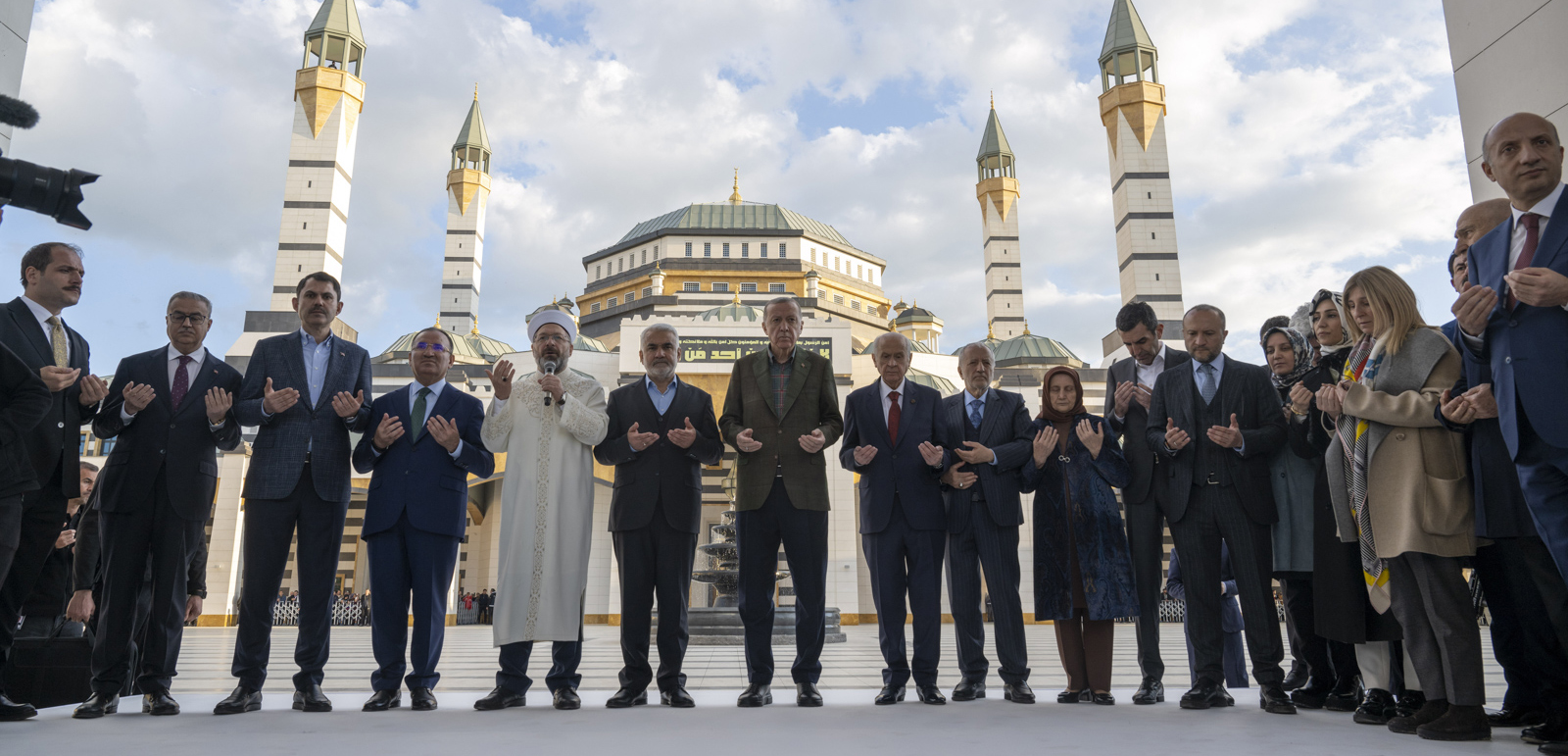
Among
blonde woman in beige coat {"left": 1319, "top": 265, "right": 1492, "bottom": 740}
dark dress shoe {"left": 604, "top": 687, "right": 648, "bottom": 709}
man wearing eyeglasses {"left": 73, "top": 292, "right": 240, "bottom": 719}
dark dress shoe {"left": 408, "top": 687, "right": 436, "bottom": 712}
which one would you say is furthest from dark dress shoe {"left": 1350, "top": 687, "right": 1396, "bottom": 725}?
man wearing eyeglasses {"left": 73, "top": 292, "right": 240, "bottom": 719}

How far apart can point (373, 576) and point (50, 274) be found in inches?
62.7

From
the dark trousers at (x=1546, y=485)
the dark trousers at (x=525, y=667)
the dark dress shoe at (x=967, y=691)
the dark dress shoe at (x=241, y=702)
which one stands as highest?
the dark trousers at (x=1546, y=485)

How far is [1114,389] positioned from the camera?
152 inches

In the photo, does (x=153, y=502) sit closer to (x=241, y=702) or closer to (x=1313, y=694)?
(x=241, y=702)

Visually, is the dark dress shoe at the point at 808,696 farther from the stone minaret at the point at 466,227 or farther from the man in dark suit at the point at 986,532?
the stone minaret at the point at 466,227

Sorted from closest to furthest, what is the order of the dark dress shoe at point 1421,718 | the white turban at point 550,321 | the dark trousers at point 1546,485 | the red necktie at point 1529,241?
the dark trousers at point 1546,485 → the red necktie at point 1529,241 → the dark dress shoe at point 1421,718 → the white turban at point 550,321

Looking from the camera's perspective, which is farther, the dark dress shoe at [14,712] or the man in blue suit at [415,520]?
the man in blue suit at [415,520]

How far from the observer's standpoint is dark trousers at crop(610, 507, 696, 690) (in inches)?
133

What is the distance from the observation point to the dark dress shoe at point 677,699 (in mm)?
3281

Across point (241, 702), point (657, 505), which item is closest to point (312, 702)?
point (241, 702)

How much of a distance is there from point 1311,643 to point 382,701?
3.54 metres

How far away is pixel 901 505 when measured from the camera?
3621mm

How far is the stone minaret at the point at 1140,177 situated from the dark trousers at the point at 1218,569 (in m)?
24.7

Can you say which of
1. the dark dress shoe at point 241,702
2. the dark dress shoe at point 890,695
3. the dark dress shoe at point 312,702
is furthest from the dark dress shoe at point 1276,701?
the dark dress shoe at point 241,702
